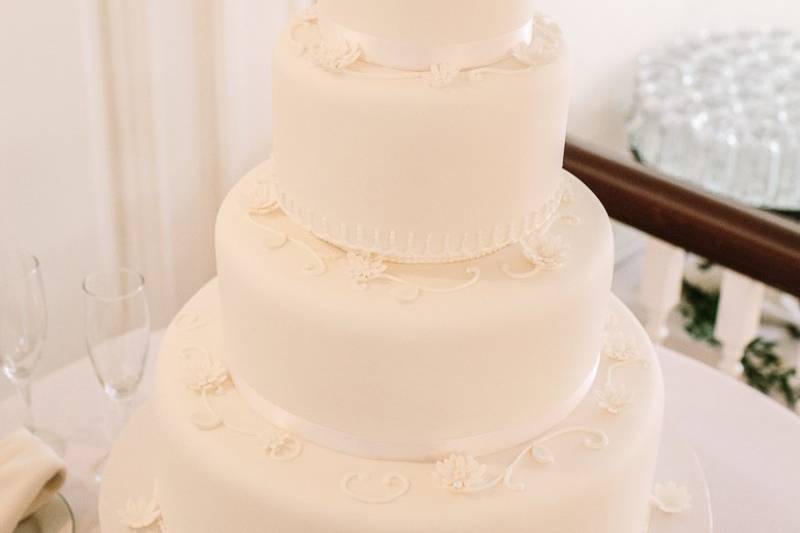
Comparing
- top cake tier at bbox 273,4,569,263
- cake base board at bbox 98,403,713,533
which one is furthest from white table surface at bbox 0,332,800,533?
top cake tier at bbox 273,4,569,263

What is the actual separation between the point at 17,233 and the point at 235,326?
1.12 m

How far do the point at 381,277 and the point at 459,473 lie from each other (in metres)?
0.26

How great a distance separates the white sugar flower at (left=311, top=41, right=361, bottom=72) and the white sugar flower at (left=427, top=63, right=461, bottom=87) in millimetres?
105

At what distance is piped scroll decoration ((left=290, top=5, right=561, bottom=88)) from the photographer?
1297 mm

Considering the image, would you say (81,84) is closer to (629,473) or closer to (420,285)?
(420,285)

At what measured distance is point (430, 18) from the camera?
1.29 metres

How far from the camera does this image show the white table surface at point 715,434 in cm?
179

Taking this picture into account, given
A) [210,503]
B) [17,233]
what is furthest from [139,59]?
[210,503]

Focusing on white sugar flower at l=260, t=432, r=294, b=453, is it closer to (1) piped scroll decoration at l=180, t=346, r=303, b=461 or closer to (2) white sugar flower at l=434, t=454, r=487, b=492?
(1) piped scroll decoration at l=180, t=346, r=303, b=461

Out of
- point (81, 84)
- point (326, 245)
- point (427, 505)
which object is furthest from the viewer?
point (81, 84)

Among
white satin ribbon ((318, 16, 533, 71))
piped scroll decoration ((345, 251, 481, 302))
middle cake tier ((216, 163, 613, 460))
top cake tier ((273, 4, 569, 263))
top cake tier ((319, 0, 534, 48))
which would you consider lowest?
middle cake tier ((216, 163, 613, 460))

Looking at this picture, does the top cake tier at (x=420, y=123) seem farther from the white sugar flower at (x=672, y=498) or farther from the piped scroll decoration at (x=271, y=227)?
the white sugar flower at (x=672, y=498)

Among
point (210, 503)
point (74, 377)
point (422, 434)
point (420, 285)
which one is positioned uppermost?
point (420, 285)

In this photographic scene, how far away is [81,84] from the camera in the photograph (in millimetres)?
2359
